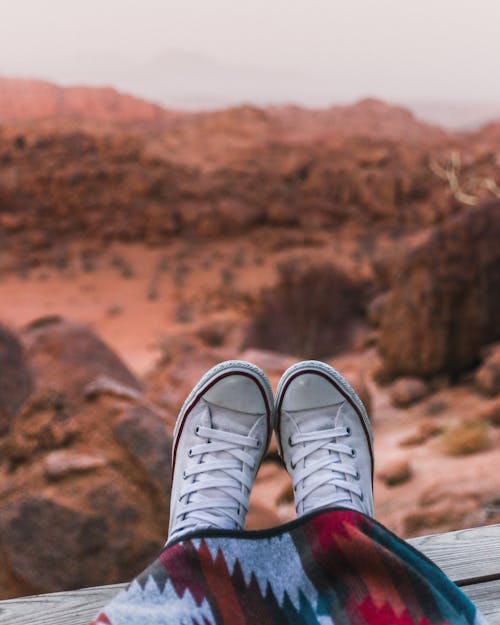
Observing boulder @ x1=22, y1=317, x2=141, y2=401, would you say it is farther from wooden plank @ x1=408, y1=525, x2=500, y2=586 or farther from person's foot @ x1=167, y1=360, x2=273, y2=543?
wooden plank @ x1=408, y1=525, x2=500, y2=586

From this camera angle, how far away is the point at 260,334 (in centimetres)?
690

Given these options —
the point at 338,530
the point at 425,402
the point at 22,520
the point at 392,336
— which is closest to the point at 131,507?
the point at 22,520

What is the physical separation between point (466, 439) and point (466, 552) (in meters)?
2.15

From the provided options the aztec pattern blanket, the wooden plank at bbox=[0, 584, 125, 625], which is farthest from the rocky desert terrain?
the aztec pattern blanket

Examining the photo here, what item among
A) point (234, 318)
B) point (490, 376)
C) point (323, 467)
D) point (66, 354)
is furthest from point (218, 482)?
point (234, 318)

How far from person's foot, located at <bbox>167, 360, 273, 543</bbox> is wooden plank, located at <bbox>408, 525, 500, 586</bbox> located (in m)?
0.41

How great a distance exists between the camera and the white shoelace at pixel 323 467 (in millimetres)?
1244

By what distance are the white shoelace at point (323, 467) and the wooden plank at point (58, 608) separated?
0.44 m

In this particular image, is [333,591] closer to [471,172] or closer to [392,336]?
[392,336]

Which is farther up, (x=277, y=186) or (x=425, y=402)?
(x=277, y=186)

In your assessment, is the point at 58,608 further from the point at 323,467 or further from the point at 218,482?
the point at 323,467

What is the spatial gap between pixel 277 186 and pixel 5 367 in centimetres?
1269

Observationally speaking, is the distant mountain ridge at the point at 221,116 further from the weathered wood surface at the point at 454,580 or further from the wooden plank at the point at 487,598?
the wooden plank at the point at 487,598

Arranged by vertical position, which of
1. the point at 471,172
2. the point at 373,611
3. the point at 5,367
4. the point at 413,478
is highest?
the point at 471,172
